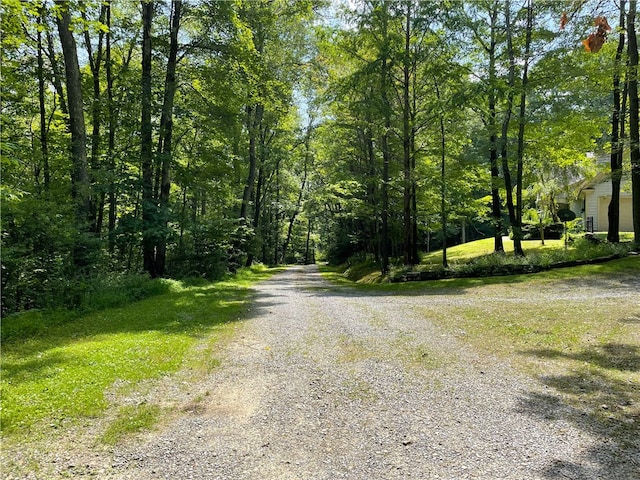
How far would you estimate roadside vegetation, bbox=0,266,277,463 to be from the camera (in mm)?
3484

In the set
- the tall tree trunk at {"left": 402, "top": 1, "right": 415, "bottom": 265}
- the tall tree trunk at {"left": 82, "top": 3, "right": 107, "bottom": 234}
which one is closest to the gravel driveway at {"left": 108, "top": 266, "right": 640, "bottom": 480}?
the tall tree trunk at {"left": 82, "top": 3, "right": 107, "bottom": 234}

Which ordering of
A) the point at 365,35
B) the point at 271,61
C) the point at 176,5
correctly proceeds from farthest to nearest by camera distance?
1. the point at 271,61
2. the point at 365,35
3. the point at 176,5

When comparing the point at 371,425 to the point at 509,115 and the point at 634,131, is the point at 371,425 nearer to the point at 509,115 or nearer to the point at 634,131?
the point at 509,115

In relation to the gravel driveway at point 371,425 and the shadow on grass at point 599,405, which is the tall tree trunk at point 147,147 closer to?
the gravel driveway at point 371,425

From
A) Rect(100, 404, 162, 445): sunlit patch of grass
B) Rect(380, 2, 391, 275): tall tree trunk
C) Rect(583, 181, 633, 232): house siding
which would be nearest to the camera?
Rect(100, 404, 162, 445): sunlit patch of grass

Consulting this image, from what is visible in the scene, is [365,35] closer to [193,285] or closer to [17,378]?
[193,285]

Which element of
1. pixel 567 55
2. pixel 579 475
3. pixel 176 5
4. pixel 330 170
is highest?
pixel 176 5

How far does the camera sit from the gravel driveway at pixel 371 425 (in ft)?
9.25

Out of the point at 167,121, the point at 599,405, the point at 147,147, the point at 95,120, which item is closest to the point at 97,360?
the point at 599,405

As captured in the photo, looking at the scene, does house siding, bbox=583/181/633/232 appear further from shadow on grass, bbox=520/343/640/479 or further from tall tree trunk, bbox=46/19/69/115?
tall tree trunk, bbox=46/19/69/115

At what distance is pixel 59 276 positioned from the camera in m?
8.23

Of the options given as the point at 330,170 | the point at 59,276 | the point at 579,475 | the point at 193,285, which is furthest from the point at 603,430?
the point at 330,170

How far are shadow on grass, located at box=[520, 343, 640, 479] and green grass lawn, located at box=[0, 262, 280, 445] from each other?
333 cm

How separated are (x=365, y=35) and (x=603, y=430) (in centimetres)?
1514
